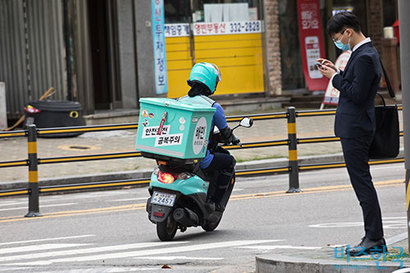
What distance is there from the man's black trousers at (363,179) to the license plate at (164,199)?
243 cm

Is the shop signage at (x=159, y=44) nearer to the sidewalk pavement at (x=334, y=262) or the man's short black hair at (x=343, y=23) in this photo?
the man's short black hair at (x=343, y=23)

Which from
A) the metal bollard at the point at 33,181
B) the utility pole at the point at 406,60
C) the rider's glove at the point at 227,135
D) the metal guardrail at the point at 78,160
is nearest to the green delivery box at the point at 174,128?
the rider's glove at the point at 227,135

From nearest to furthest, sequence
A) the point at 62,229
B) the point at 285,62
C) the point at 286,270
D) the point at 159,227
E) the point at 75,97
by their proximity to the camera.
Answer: the point at 286,270, the point at 159,227, the point at 62,229, the point at 75,97, the point at 285,62

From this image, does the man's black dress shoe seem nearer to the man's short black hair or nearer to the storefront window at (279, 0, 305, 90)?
the man's short black hair

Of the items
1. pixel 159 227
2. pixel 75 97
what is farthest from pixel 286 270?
pixel 75 97

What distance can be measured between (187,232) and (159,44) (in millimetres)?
13753

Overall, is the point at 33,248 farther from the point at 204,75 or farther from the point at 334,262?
the point at 334,262

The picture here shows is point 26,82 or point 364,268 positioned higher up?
point 26,82

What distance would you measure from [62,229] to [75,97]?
37.0 feet

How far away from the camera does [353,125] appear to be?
669 cm

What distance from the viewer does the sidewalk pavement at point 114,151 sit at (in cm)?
1526

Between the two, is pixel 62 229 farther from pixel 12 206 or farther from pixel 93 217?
pixel 12 206

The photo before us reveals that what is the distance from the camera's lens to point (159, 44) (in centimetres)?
2305

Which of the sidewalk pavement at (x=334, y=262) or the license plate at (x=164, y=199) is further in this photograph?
the license plate at (x=164, y=199)
